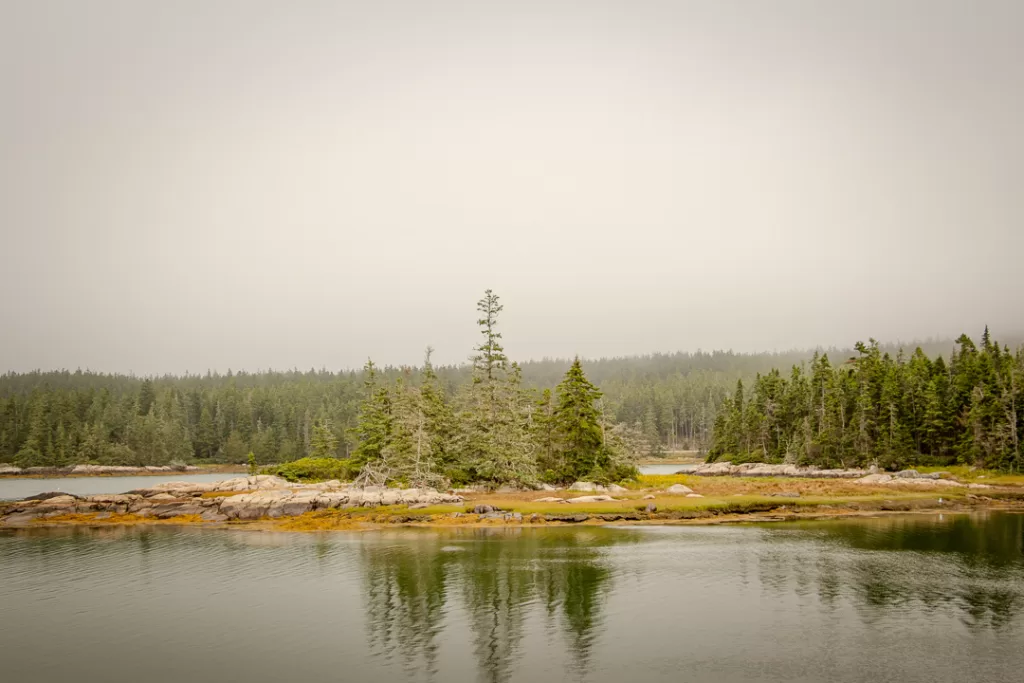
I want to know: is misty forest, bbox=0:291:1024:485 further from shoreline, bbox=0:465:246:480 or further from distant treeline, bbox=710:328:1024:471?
shoreline, bbox=0:465:246:480

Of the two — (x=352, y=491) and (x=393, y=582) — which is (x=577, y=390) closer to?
(x=352, y=491)

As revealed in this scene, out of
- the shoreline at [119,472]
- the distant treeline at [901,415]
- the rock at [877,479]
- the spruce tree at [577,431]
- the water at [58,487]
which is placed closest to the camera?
the spruce tree at [577,431]

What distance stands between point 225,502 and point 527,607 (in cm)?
4795

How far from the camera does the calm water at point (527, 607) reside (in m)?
29.0

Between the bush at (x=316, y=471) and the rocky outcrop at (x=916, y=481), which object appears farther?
the bush at (x=316, y=471)

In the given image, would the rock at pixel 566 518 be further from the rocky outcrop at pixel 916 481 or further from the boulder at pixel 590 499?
the rocky outcrop at pixel 916 481

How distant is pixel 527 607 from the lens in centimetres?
3797

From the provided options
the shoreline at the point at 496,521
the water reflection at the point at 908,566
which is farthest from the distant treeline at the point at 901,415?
the water reflection at the point at 908,566

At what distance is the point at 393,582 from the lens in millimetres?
43594

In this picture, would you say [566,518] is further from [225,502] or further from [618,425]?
[225,502]

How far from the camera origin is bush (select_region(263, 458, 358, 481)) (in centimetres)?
9344

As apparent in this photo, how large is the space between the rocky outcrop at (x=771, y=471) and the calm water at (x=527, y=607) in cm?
5835

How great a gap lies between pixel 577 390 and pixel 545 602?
49.7m

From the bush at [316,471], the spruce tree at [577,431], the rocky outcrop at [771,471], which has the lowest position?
the rocky outcrop at [771,471]
